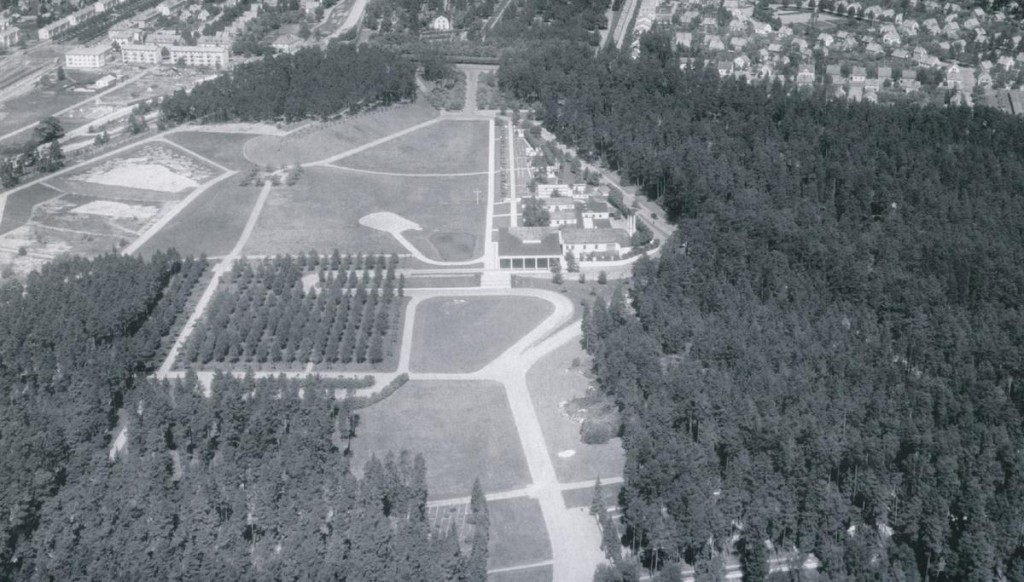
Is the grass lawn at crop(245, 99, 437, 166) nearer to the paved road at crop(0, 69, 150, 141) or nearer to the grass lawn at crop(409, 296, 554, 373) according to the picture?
the paved road at crop(0, 69, 150, 141)

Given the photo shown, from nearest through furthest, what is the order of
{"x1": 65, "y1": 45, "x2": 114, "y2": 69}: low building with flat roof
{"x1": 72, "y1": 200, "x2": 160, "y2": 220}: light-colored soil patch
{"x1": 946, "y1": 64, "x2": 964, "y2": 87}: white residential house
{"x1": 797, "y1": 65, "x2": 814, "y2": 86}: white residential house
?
{"x1": 72, "y1": 200, "x2": 160, "y2": 220}: light-colored soil patch, {"x1": 946, "y1": 64, "x2": 964, "y2": 87}: white residential house, {"x1": 797, "y1": 65, "x2": 814, "y2": 86}: white residential house, {"x1": 65, "y1": 45, "x2": 114, "y2": 69}: low building with flat roof

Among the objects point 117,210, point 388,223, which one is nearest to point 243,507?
point 388,223

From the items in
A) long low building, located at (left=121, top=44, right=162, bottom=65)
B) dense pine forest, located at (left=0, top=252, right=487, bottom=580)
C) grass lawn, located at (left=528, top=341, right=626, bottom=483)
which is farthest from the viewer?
long low building, located at (left=121, top=44, right=162, bottom=65)

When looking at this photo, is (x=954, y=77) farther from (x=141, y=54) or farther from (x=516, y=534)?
(x=141, y=54)

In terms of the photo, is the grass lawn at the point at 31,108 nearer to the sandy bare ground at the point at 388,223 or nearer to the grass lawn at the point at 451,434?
the sandy bare ground at the point at 388,223

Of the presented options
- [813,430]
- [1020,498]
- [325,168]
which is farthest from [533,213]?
[1020,498]

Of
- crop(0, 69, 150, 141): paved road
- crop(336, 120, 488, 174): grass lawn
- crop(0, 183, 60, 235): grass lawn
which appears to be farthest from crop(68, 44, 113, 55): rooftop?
crop(336, 120, 488, 174): grass lawn
